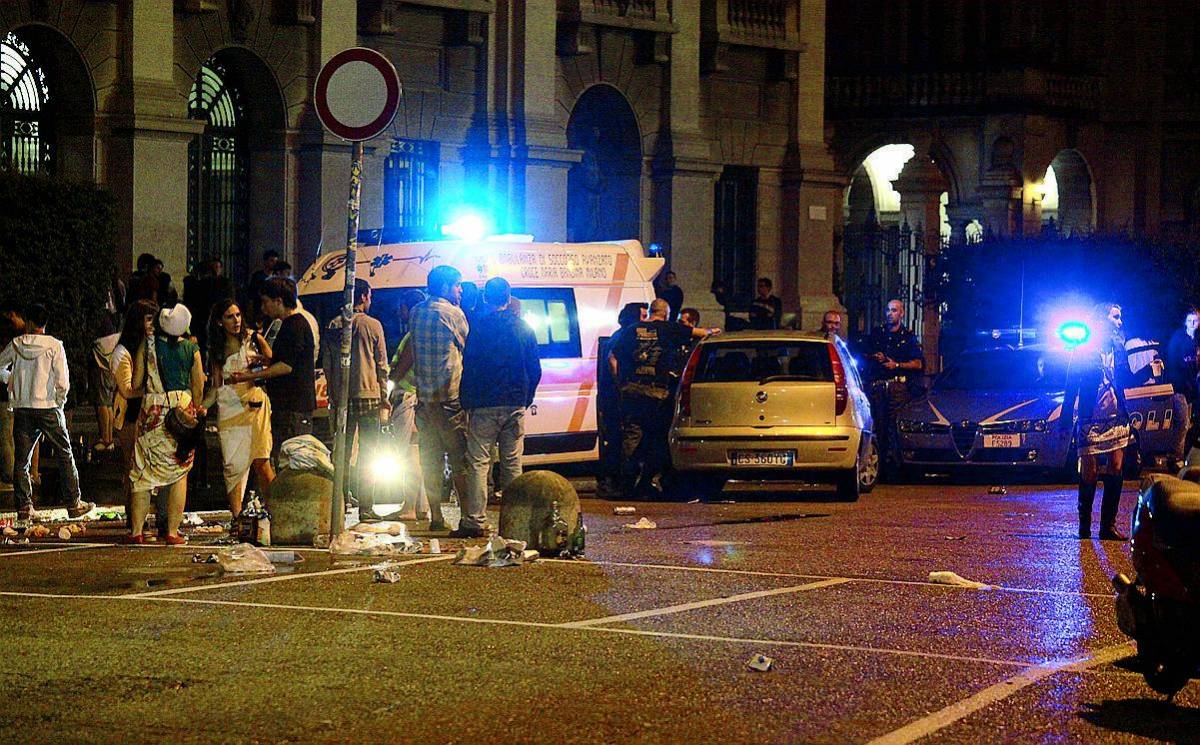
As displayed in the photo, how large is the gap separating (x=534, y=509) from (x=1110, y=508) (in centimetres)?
435

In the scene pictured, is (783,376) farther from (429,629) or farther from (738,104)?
(738,104)

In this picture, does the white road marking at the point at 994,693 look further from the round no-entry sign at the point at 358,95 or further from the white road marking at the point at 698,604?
the round no-entry sign at the point at 358,95

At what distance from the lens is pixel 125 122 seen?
25578mm

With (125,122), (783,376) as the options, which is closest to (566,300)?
(783,376)

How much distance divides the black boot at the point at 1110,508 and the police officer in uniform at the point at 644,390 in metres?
4.88

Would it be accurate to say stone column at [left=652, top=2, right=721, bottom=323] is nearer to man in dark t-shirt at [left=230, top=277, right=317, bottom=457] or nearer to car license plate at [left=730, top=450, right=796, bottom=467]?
car license plate at [left=730, top=450, right=796, bottom=467]

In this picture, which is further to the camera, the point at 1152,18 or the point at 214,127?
the point at 1152,18

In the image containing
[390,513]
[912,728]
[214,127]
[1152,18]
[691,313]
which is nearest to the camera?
[912,728]

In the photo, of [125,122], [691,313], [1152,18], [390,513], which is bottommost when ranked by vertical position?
[390,513]

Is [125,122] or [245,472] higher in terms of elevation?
[125,122]

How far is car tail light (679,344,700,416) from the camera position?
19500 mm

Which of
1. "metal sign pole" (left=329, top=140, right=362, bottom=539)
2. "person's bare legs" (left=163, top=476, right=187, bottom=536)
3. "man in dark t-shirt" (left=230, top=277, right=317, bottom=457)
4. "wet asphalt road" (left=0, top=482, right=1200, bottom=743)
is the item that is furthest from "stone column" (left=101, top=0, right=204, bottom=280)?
"metal sign pole" (left=329, top=140, right=362, bottom=539)

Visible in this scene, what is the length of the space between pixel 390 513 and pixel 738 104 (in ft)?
62.5

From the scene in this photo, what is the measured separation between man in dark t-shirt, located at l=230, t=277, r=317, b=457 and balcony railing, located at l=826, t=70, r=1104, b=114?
3149 centimetres
